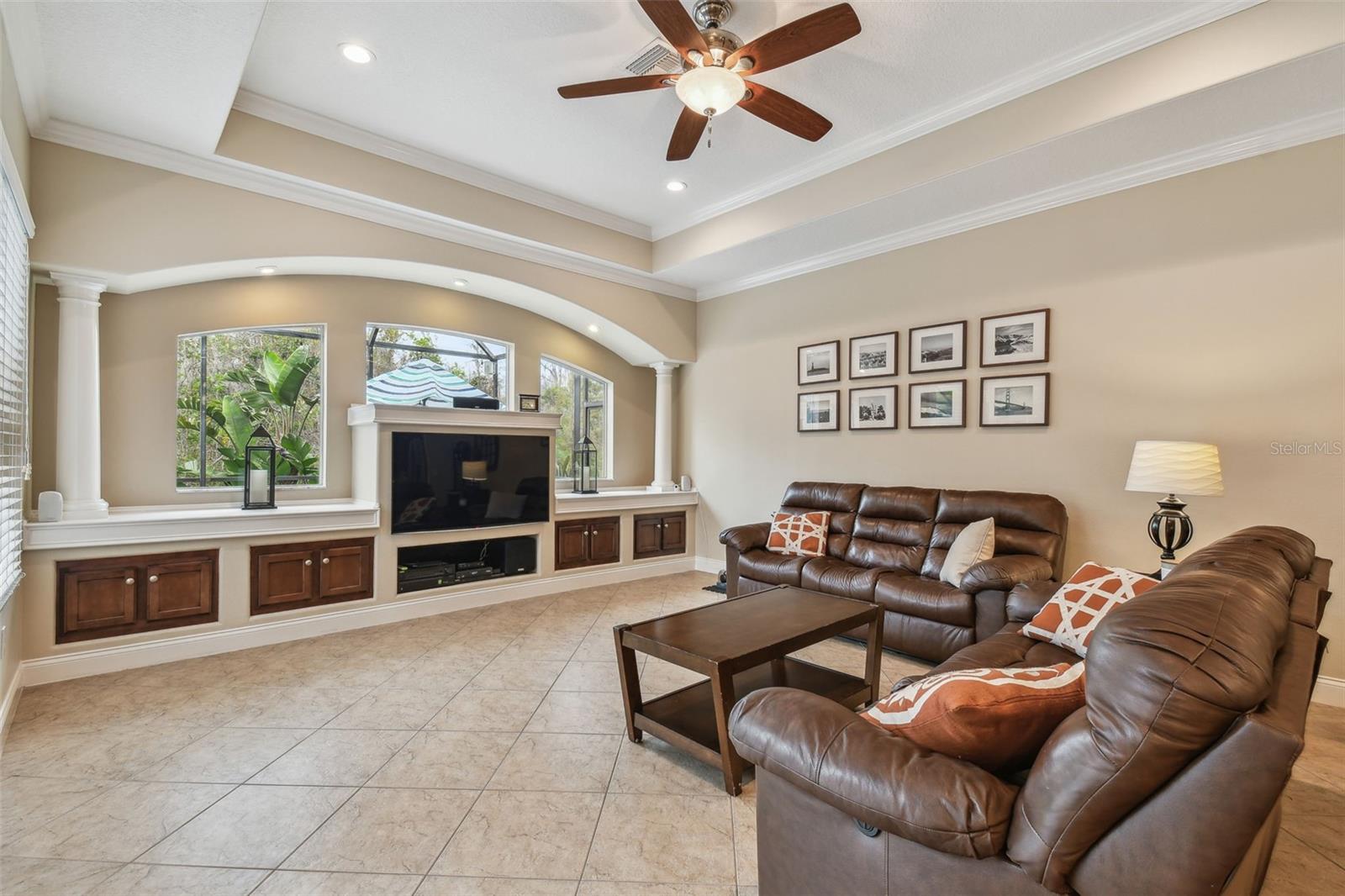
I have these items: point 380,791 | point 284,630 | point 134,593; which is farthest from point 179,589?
point 380,791

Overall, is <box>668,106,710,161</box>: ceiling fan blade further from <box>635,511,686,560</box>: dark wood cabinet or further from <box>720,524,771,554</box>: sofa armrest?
<box>635,511,686,560</box>: dark wood cabinet

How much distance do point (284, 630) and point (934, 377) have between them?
4.91 metres

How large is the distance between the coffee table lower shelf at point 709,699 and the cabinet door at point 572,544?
109 inches

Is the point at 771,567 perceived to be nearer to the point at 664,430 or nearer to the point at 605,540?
the point at 605,540

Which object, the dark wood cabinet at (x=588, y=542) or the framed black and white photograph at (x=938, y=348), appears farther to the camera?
the dark wood cabinet at (x=588, y=542)

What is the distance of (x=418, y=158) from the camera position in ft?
14.3

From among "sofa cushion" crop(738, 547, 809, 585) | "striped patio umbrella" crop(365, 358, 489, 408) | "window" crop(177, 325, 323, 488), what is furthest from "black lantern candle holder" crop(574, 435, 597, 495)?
"window" crop(177, 325, 323, 488)

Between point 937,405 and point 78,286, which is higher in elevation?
point 78,286

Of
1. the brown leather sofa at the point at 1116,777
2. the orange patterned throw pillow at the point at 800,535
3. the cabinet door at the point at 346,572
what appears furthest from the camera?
the orange patterned throw pillow at the point at 800,535

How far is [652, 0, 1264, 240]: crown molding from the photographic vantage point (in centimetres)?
288

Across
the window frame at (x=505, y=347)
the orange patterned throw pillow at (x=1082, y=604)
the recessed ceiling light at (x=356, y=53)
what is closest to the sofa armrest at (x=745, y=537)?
the orange patterned throw pillow at (x=1082, y=604)

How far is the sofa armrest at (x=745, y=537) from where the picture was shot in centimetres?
486

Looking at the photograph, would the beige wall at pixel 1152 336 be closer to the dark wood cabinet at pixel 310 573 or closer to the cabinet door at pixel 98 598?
the dark wood cabinet at pixel 310 573

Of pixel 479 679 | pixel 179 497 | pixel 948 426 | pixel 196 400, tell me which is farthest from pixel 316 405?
→ pixel 948 426
